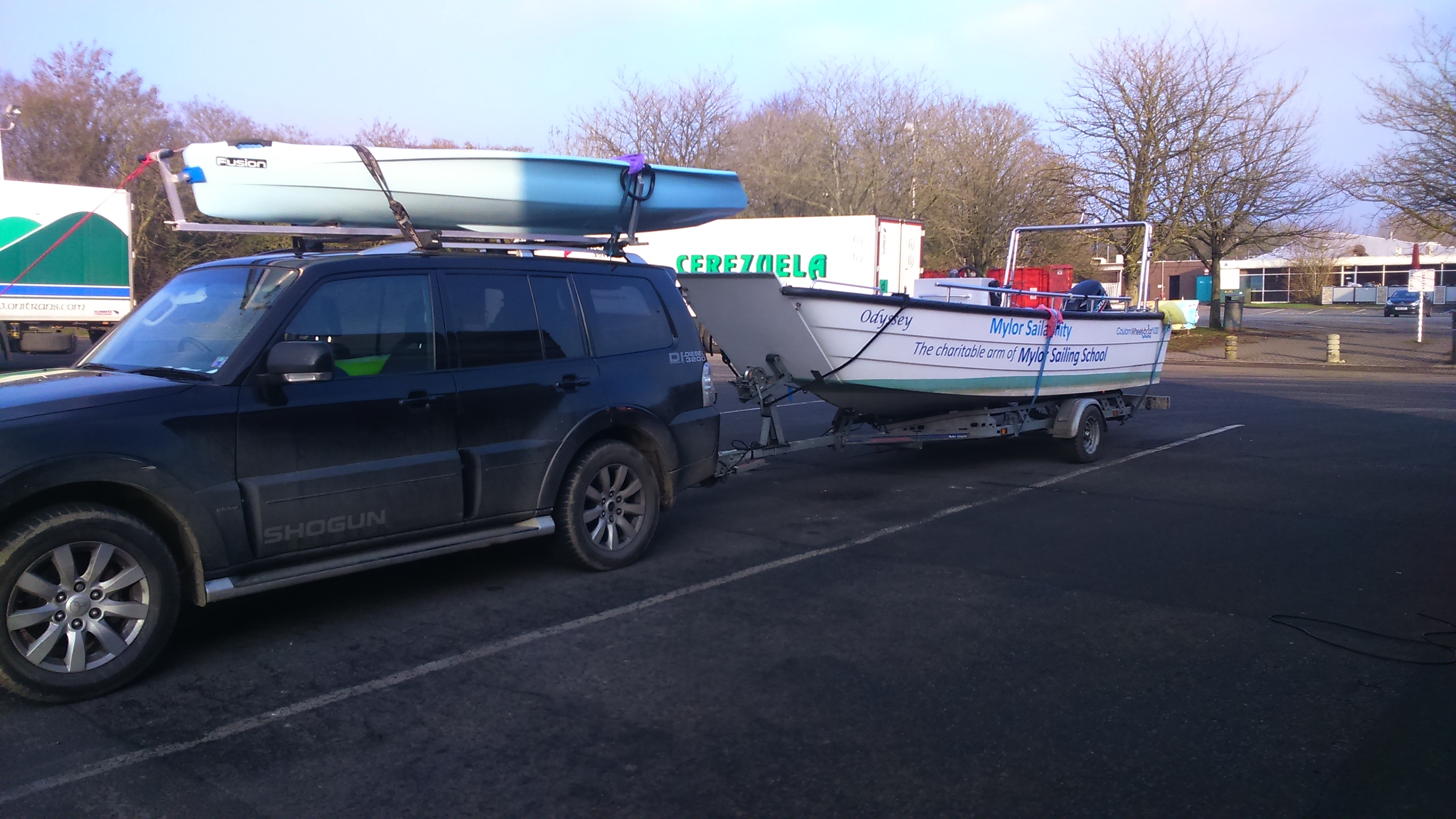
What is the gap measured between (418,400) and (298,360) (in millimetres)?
736

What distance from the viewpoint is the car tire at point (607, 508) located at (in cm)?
622

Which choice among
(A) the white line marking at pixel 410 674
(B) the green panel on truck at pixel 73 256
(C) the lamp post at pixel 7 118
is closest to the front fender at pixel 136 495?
(A) the white line marking at pixel 410 674

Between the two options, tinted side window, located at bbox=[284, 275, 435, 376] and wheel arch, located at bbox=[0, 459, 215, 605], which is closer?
wheel arch, located at bbox=[0, 459, 215, 605]

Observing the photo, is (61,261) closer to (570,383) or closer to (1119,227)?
(570,383)

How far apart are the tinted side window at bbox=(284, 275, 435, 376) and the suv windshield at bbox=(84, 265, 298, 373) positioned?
201 millimetres

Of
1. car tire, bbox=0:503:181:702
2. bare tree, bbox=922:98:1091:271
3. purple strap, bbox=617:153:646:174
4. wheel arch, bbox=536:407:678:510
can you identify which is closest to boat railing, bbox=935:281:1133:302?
purple strap, bbox=617:153:646:174

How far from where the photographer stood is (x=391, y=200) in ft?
19.9

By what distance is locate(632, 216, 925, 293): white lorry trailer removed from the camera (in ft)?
85.8

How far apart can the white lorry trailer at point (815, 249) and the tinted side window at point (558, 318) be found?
1898cm

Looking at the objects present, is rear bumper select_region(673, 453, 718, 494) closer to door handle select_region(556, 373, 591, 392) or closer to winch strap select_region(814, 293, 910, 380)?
door handle select_region(556, 373, 591, 392)

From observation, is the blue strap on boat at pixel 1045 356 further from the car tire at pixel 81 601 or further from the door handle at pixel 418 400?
the car tire at pixel 81 601

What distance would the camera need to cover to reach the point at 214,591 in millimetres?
4719

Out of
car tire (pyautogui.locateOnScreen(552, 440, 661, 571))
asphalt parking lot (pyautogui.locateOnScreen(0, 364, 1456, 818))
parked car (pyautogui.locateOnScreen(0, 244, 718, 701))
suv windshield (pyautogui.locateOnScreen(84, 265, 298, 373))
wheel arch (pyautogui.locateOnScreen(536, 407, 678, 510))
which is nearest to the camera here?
asphalt parking lot (pyautogui.locateOnScreen(0, 364, 1456, 818))

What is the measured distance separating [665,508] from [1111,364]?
627 centimetres
